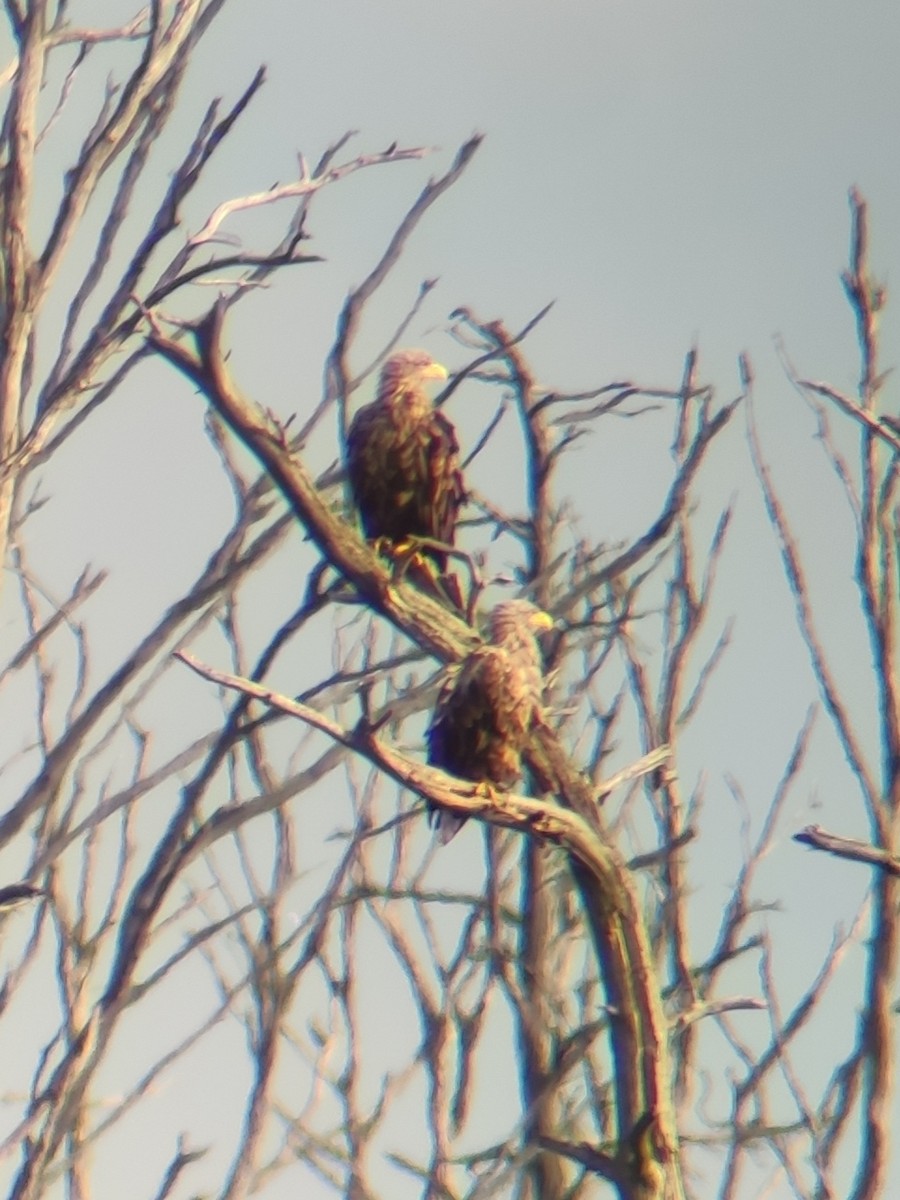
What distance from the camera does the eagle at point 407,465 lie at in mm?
4598

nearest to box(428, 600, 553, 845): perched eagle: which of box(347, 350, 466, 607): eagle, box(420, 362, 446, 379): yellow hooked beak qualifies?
box(347, 350, 466, 607): eagle

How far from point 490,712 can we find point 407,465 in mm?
946

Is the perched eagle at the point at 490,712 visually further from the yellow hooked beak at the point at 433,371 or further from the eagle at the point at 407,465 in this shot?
the yellow hooked beak at the point at 433,371

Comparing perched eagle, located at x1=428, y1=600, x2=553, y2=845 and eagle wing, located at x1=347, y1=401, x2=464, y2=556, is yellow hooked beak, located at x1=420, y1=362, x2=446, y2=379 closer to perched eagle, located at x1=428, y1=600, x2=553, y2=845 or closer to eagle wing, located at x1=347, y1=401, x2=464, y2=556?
eagle wing, located at x1=347, y1=401, x2=464, y2=556

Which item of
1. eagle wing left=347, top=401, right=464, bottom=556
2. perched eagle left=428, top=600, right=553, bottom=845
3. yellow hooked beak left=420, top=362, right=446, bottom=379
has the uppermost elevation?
yellow hooked beak left=420, top=362, right=446, bottom=379

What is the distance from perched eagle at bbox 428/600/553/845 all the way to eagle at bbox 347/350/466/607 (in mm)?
284

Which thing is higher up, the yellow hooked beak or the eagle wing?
the yellow hooked beak

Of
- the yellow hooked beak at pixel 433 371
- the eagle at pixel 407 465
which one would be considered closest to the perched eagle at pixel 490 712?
the eagle at pixel 407 465

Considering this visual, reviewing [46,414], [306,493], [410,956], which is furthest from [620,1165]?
[410,956]

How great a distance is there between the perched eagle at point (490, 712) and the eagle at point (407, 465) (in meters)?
0.28

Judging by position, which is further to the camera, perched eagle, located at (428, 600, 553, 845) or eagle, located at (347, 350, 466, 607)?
eagle, located at (347, 350, 466, 607)

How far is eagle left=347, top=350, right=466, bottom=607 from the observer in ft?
15.1

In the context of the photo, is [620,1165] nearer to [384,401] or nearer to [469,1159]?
[469,1159]

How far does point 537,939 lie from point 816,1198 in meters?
1.19
